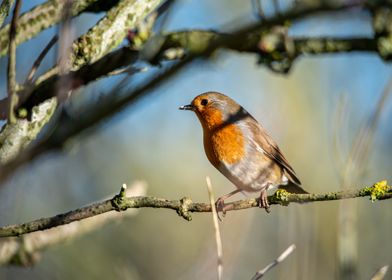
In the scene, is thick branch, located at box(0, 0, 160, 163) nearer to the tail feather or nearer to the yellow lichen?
the yellow lichen

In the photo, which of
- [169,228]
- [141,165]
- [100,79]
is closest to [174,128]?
[141,165]

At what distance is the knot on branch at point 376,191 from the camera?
7.40ft

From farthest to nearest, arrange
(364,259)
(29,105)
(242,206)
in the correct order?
1. (364,259)
2. (242,206)
3. (29,105)

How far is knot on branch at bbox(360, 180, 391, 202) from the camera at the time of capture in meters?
2.26

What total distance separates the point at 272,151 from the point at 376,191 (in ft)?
8.51

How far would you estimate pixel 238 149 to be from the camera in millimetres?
4516

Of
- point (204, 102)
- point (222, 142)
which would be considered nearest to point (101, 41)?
point (222, 142)

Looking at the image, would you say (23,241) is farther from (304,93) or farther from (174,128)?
(304,93)

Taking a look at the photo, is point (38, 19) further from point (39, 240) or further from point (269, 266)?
point (269, 266)

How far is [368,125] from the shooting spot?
8.77ft

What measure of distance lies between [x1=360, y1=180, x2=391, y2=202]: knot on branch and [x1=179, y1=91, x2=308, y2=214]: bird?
1886 mm

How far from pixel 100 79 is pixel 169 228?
15.6 ft

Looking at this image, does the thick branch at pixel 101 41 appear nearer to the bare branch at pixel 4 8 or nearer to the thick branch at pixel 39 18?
the thick branch at pixel 39 18

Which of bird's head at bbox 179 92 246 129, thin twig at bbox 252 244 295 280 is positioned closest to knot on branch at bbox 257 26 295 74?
bird's head at bbox 179 92 246 129
